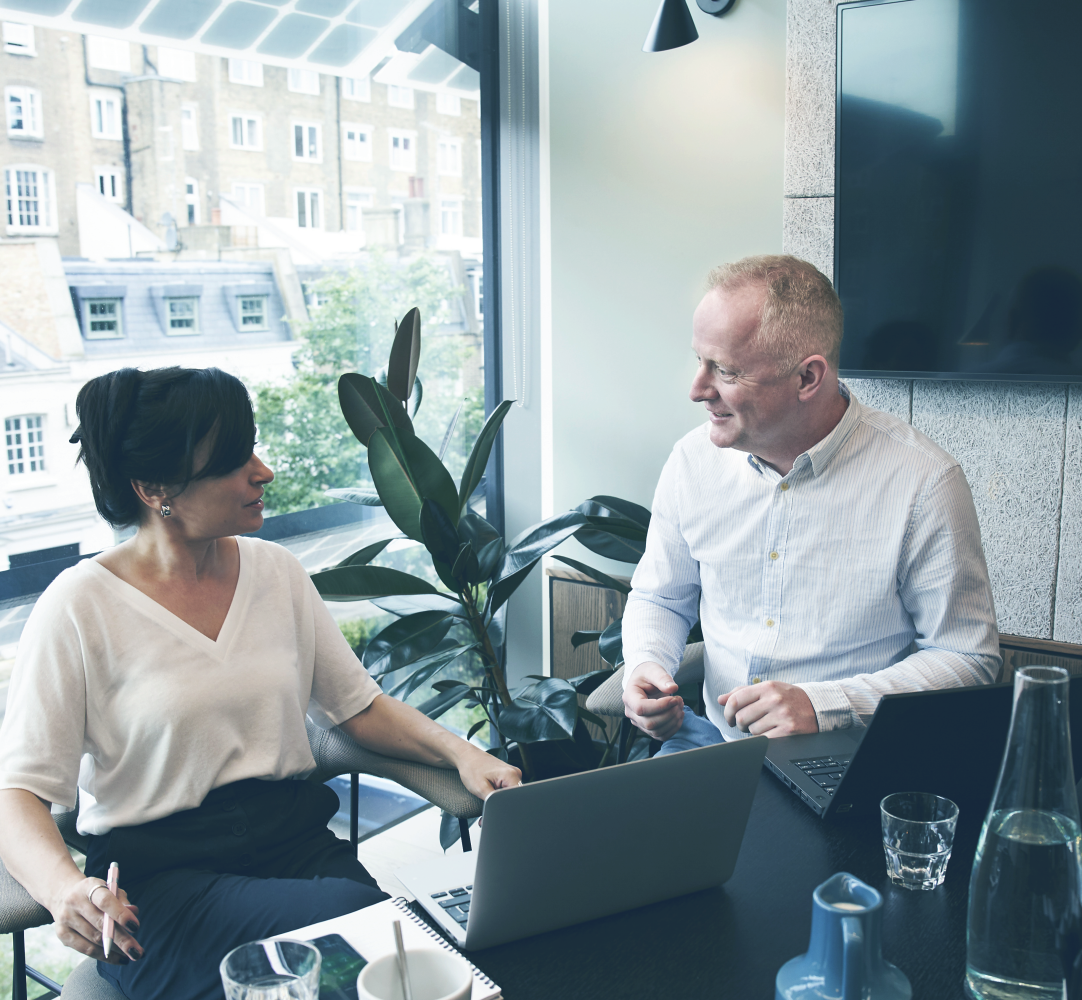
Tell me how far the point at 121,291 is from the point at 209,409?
2.91 ft

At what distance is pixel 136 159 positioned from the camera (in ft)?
7.28

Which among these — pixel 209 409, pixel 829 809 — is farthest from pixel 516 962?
pixel 209 409

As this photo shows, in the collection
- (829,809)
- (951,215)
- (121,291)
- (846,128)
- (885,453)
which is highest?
(846,128)

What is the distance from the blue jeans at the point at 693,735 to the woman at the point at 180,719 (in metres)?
0.37

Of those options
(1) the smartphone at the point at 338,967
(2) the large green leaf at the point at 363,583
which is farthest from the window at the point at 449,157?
(1) the smartphone at the point at 338,967

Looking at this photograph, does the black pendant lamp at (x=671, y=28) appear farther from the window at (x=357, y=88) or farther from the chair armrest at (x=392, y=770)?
the chair armrest at (x=392, y=770)

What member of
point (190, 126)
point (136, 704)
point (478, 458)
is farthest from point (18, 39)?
point (136, 704)

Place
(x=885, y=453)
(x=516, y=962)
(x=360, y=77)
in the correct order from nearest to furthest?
(x=516, y=962), (x=885, y=453), (x=360, y=77)

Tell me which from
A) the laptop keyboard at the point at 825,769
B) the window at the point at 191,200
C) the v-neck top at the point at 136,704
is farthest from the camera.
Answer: the window at the point at 191,200

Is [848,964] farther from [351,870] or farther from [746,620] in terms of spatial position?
[746,620]

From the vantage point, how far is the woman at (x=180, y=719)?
4.43 ft

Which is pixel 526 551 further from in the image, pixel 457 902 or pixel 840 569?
pixel 457 902

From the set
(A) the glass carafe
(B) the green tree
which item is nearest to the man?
(A) the glass carafe

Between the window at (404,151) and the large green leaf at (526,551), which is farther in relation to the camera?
the window at (404,151)
